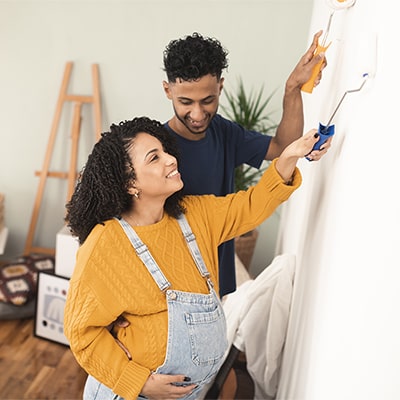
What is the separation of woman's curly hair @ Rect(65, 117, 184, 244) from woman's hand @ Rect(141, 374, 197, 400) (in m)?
0.40

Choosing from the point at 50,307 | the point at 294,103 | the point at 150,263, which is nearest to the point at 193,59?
the point at 294,103

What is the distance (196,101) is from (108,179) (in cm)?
32

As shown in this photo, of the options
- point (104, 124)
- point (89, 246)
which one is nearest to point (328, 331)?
point (89, 246)

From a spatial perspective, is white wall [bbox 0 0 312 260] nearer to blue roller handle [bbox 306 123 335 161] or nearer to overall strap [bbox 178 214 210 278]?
overall strap [bbox 178 214 210 278]

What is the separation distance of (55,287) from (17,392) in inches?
21.6

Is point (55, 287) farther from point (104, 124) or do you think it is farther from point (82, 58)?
point (82, 58)

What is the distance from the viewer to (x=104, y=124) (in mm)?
3256

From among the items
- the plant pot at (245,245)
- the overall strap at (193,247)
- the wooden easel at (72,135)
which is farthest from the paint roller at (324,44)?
the wooden easel at (72,135)

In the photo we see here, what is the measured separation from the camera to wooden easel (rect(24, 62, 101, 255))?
3107 mm

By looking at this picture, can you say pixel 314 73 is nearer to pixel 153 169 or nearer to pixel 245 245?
pixel 153 169

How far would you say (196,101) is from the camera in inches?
53.6

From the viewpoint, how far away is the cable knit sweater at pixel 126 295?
1.20 m

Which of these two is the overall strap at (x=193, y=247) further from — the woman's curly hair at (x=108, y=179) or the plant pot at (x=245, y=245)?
the plant pot at (x=245, y=245)

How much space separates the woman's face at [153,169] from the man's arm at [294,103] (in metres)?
0.36
